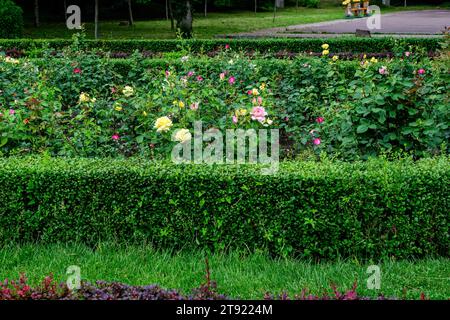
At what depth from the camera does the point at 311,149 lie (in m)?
5.75

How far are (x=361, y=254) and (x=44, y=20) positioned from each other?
97.0ft

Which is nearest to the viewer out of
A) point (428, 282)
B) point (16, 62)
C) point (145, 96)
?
point (428, 282)

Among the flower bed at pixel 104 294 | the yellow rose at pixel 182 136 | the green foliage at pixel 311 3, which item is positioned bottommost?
the flower bed at pixel 104 294

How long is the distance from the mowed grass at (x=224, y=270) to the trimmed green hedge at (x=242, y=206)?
4.7 inches

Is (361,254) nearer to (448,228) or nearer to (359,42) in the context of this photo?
(448,228)

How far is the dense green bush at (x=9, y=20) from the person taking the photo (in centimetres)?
1794

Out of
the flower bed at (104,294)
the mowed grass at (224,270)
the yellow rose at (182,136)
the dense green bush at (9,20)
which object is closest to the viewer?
the flower bed at (104,294)

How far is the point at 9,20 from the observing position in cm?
1808

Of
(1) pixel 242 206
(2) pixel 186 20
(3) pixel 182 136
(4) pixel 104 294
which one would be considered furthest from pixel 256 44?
(4) pixel 104 294

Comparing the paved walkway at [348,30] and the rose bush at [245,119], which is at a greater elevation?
the paved walkway at [348,30]

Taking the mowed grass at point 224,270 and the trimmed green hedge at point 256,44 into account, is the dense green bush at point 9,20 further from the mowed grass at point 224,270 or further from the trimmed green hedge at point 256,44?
the mowed grass at point 224,270

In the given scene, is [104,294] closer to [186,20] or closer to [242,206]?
→ [242,206]

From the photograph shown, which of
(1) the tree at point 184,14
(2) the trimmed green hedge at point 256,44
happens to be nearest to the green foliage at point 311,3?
(1) the tree at point 184,14
